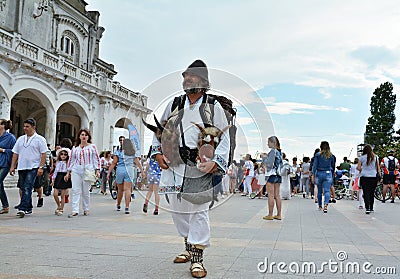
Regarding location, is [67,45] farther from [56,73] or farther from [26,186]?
[26,186]

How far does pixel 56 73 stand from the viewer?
2372 cm

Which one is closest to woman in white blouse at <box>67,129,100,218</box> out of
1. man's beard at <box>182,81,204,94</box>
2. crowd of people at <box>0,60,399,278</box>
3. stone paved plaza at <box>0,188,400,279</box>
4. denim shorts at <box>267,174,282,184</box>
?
crowd of people at <box>0,60,399,278</box>

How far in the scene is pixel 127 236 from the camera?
702cm

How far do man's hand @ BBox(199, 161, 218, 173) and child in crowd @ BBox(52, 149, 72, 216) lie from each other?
21.9ft

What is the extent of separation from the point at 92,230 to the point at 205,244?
12.2 feet

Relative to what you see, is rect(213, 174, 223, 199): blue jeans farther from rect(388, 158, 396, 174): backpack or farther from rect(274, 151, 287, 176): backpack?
rect(388, 158, 396, 174): backpack

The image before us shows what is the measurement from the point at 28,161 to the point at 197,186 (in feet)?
20.3

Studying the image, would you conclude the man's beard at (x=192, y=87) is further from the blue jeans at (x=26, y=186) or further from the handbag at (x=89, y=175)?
the blue jeans at (x=26, y=186)

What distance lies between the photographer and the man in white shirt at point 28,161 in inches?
371

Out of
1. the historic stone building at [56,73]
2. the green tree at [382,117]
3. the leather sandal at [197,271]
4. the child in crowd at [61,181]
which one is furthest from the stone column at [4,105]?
the green tree at [382,117]

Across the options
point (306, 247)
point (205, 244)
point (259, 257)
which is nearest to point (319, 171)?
point (306, 247)

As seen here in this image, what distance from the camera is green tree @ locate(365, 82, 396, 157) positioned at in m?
64.1

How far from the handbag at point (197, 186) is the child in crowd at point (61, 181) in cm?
647

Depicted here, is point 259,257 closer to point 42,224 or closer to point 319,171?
point 42,224
